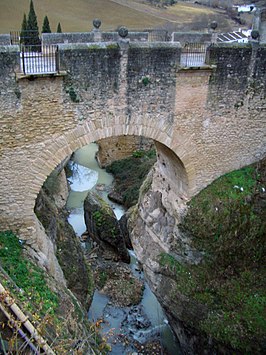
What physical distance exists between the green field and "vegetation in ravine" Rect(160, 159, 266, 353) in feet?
80.0

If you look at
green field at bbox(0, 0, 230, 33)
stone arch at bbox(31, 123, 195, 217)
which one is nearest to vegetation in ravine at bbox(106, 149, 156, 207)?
stone arch at bbox(31, 123, 195, 217)

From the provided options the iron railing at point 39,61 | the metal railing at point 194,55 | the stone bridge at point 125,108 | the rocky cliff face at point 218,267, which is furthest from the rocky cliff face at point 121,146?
the iron railing at point 39,61

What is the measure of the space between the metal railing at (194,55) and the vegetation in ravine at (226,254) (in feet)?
10.0

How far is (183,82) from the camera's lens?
9492 millimetres

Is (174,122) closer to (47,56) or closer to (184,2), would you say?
(47,56)

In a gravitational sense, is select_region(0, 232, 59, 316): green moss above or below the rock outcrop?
above

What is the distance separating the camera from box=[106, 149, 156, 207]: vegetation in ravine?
20291mm

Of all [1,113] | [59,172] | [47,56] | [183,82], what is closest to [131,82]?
[183,82]

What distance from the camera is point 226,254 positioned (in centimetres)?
1017

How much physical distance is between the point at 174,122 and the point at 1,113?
12.4ft

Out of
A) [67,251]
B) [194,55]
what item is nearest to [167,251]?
[67,251]

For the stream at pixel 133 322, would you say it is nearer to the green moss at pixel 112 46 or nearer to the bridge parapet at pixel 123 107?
the bridge parapet at pixel 123 107

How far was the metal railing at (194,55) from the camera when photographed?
372 inches

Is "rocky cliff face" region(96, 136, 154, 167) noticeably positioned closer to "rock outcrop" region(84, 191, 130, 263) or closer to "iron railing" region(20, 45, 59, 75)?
"rock outcrop" region(84, 191, 130, 263)
